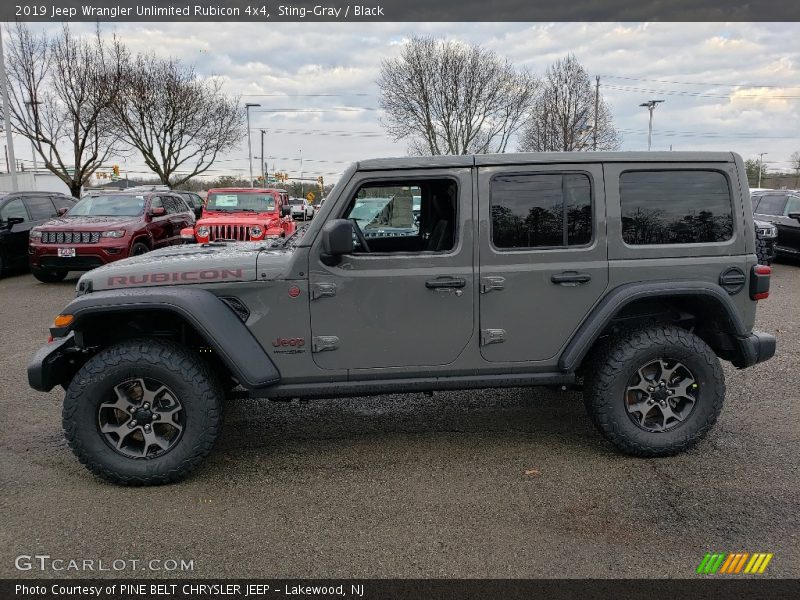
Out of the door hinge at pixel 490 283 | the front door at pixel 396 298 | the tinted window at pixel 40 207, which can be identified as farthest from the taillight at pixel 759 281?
the tinted window at pixel 40 207

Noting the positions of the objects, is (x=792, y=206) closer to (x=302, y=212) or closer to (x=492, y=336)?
(x=302, y=212)

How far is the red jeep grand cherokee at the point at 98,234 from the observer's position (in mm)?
10695

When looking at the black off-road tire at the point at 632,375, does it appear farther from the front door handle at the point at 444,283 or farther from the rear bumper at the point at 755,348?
the front door handle at the point at 444,283

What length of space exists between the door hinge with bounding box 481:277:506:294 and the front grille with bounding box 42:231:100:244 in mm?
9037

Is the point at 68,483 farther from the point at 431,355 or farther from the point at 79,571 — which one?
the point at 431,355

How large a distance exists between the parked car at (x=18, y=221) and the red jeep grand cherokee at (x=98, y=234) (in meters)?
1.28

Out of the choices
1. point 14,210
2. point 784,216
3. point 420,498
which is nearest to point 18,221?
point 14,210

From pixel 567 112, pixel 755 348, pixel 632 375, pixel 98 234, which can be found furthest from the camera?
pixel 567 112

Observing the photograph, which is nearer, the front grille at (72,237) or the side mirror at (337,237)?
the side mirror at (337,237)

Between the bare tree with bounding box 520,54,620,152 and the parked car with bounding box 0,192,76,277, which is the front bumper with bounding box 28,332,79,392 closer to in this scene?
the parked car with bounding box 0,192,76,277

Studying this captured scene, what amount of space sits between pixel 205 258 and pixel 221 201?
9.26 metres

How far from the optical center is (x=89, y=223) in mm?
11016

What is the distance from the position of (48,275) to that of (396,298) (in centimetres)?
1013

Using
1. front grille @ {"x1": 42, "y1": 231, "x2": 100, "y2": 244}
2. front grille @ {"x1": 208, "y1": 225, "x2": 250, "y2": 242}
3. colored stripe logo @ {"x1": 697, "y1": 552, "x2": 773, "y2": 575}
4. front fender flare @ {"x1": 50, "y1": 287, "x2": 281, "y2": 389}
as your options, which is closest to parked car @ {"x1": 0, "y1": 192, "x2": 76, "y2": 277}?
front grille @ {"x1": 42, "y1": 231, "x2": 100, "y2": 244}
